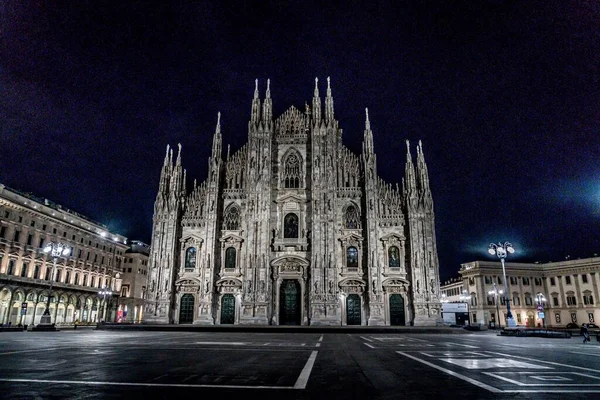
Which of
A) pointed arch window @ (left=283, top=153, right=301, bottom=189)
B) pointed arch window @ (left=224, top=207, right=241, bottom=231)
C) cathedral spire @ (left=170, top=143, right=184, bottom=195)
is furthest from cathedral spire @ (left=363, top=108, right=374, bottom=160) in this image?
cathedral spire @ (left=170, top=143, right=184, bottom=195)

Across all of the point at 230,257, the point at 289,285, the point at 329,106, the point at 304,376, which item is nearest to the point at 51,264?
the point at 230,257

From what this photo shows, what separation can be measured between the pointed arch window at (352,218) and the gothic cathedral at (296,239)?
0.37 feet

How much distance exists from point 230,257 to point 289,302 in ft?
26.8

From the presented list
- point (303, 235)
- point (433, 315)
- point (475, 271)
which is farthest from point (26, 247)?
point (475, 271)

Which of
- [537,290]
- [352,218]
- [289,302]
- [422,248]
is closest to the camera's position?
[422,248]

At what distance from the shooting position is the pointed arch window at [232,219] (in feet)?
149

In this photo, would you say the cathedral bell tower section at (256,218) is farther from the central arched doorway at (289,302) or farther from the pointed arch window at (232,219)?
the central arched doorway at (289,302)

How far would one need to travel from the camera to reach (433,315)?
4100 centimetres

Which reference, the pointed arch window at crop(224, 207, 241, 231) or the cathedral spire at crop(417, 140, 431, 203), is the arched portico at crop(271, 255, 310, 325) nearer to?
the pointed arch window at crop(224, 207, 241, 231)

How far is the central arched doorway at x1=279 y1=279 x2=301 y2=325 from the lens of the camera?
42.9 metres

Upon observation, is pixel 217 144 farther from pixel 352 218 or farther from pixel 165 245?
pixel 352 218

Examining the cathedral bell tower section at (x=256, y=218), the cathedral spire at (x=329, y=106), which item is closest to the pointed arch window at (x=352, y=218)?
the cathedral bell tower section at (x=256, y=218)

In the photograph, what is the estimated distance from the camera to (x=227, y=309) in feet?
143

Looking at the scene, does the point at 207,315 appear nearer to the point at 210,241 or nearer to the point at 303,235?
the point at 210,241
